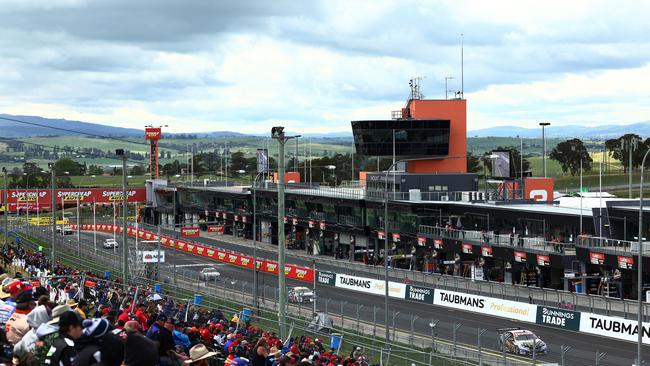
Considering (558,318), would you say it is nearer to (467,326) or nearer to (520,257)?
(467,326)

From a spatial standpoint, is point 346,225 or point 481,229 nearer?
point 481,229

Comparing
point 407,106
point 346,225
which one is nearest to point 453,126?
point 407,106

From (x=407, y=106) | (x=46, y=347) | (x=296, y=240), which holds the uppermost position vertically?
(x=407, y=106)

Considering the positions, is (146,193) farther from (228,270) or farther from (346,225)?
(228,270)

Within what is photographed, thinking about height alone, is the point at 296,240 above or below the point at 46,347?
below

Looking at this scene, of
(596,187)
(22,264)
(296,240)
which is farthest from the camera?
(596,187)

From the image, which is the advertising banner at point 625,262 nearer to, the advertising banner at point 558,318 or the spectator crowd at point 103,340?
the advertising banner at point 558,318

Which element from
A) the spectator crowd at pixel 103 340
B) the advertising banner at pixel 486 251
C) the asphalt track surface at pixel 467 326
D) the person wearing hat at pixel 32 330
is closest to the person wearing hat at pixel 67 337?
the spectator crowd at pixel 103 340

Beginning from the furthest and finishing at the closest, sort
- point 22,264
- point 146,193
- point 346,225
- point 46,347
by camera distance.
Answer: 1. point 146,193
2. point 346,225
3. point 22,264
4. point 46,347

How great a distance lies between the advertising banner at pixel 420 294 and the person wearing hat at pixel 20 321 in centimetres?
4274

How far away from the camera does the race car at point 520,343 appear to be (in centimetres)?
3925

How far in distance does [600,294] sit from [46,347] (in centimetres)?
5385

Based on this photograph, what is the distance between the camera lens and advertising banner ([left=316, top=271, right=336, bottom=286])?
2562 inches

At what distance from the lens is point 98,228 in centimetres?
12194
